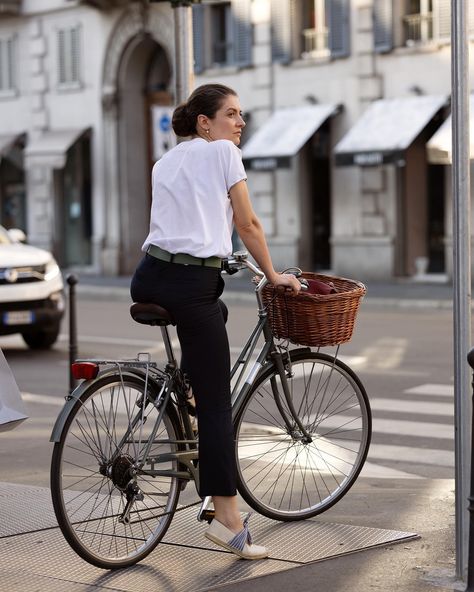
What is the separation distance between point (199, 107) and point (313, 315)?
3.20 ft

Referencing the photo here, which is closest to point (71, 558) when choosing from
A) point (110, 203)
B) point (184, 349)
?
point (184, 349)

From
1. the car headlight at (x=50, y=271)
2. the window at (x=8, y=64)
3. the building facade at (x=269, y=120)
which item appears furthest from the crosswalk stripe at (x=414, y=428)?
the window at (x=8, y=64)

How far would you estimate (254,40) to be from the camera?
2906 centimetres

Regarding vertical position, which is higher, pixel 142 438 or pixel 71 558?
pixel 142 438

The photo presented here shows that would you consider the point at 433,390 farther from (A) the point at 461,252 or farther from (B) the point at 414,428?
(A) the point at 461,252

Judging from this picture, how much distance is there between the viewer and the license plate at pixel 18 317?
46.2 feet

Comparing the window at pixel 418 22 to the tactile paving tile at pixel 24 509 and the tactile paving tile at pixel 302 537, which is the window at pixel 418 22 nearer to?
the tactile paving tile at pixel 24 509

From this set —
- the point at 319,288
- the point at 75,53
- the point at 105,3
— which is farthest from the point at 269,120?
the point at 319,288

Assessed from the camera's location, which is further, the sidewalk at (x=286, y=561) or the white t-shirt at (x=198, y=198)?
the white t-shirt at (x=198, y=198)

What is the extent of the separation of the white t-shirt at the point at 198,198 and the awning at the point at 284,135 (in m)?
21.5

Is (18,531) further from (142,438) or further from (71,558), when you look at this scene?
(142,438)

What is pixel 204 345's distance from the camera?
5391 millimetres

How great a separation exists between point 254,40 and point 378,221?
17.3ft

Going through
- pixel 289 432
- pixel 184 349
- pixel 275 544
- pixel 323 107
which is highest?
pixel 323 107
